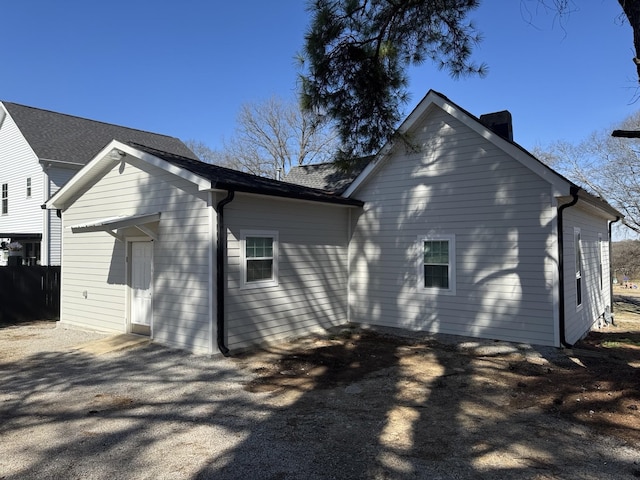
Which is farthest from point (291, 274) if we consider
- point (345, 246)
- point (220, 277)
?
point (345, 246)

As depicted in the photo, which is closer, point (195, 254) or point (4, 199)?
point (195, 254)

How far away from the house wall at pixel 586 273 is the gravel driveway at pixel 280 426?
226cm

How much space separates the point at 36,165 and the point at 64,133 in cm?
240

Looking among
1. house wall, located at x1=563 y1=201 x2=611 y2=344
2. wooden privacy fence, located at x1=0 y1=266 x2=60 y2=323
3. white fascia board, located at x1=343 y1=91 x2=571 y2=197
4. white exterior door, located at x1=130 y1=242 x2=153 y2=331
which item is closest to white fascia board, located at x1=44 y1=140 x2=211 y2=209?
white exterior door, located at x1=130 y1=242 x2=153 y2=331

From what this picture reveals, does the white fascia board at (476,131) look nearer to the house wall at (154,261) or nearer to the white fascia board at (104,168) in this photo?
the white fascia board at (104,168)

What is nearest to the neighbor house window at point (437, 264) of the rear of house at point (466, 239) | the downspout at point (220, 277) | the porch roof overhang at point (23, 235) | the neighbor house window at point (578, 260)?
the rear of house at point (466, 239)

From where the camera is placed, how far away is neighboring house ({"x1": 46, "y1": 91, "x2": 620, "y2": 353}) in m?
7.70

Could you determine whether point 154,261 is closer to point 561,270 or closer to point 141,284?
point 141,284

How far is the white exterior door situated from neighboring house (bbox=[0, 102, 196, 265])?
9497mm

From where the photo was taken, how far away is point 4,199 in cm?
1856

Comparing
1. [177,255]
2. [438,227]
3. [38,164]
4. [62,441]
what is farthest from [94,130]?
[62,441]

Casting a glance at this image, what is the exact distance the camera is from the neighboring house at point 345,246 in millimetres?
7695

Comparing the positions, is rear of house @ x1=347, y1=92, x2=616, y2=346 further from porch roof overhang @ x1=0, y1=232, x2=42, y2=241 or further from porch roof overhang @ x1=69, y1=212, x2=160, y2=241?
porch roof overhang @ x1=0, y1=232, x2=42, y2=241

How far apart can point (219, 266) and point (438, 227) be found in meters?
4.74
